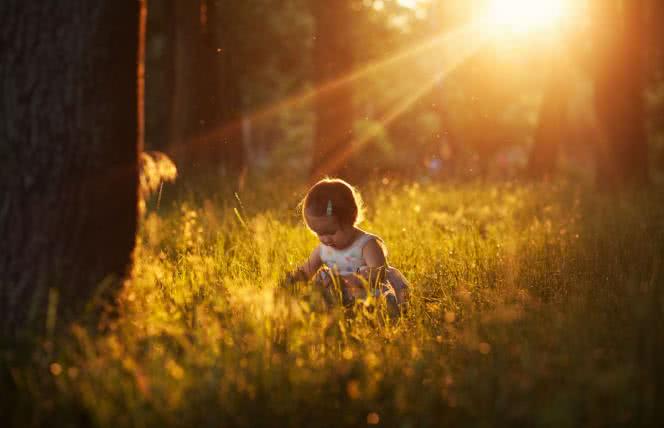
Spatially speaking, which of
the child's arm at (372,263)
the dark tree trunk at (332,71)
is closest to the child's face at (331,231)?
the child's arm at (372,263)

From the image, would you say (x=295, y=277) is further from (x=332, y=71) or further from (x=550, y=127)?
(x=550, y=127)

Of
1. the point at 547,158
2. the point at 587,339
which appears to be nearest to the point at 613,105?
the point at 547,158

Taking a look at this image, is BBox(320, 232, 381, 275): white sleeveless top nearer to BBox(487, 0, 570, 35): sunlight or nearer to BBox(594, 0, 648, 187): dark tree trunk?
BBox(594, 0, 648, 187): dark tree trunk

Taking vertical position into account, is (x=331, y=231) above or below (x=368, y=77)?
below

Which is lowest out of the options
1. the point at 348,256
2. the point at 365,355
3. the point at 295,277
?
the point at 365,355

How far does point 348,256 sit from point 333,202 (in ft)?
1.43

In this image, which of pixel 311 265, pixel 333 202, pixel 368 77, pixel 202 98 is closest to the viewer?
pixel 333 202

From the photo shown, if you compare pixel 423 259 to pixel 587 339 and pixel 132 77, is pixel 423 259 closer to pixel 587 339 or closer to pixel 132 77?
pixel 587 339

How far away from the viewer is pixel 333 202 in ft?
15.7

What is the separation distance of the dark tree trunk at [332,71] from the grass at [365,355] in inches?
284

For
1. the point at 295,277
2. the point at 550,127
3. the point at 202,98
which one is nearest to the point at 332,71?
the point at 202,98

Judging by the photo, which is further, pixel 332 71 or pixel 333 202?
pixel 332 71

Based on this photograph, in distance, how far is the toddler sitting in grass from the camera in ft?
15.4

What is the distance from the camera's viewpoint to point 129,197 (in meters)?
3.78
